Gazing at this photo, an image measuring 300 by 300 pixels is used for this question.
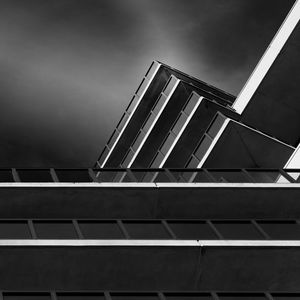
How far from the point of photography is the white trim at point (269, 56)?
38062 mm

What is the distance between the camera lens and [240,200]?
27047 millimetres

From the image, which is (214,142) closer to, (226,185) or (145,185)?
(226,185)

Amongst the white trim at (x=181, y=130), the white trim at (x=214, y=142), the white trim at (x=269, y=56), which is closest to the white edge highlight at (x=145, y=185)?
the white trim at (x=214, y=142)

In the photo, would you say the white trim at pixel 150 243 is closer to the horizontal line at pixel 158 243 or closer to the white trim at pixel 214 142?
the horizontal line at pixel 158 243

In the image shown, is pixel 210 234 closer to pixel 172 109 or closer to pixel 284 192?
pixel 284 192

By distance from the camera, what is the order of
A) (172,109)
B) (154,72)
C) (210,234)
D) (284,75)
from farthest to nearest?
1. (154,72)
2. (172,109)
3. (284,75)
4. (210,234)

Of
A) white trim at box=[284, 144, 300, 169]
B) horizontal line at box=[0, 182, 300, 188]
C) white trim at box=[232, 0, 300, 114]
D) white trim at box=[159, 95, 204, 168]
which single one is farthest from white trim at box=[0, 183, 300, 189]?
white trim at box=[159, 95, 204, 168]

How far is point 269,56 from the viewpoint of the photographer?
39.1m

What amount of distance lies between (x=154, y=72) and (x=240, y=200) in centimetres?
2075

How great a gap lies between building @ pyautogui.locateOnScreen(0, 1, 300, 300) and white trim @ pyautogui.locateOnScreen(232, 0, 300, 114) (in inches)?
3.5

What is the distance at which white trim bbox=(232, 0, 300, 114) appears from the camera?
3806 cm

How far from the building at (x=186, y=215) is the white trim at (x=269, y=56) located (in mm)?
89

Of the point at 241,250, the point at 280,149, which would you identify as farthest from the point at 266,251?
the point at 280,149

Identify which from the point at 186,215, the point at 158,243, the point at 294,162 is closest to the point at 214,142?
the point at 294,162
